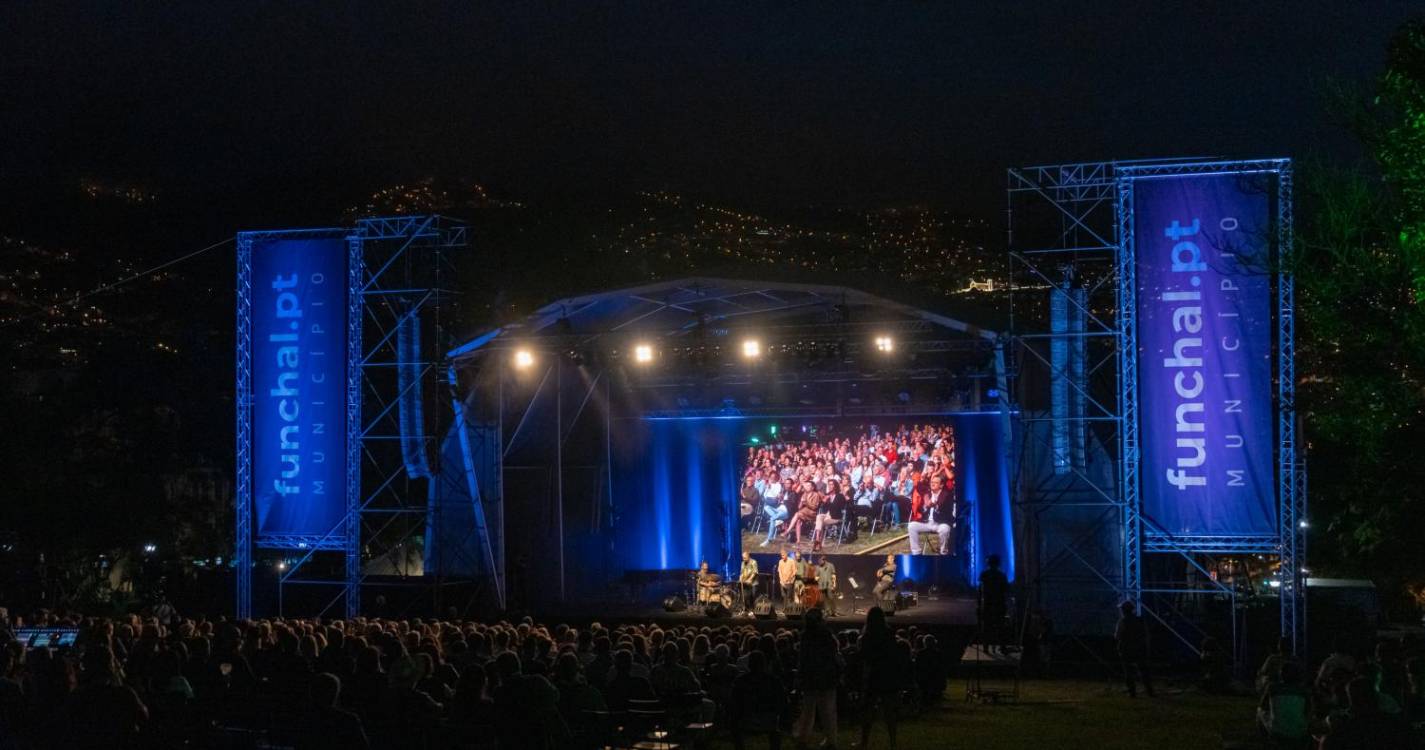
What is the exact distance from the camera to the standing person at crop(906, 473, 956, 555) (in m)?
23.2

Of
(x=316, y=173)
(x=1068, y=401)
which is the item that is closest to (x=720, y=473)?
(x=1068, y=401)

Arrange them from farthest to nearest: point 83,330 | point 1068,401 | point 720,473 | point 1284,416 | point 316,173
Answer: point 316,173 < point 83,330 < point 720,473 < point 1068,401 < point 1284,416

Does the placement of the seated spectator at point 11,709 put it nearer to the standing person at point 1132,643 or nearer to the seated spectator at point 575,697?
the seated spectator at point 575,697

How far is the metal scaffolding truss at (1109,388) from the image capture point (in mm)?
15117

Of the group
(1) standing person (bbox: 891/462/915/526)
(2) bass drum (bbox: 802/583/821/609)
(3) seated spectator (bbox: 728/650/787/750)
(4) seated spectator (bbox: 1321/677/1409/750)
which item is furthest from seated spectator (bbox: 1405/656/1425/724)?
(1) standing person (bbox: 891/462/915/526)

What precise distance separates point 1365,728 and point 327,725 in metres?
5.09

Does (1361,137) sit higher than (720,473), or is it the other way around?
(1361,137)

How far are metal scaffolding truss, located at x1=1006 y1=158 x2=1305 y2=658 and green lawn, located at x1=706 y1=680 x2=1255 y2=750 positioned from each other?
67.9 inches

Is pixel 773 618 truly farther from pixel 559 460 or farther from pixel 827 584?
pixel 559 460

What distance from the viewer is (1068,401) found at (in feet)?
59.1

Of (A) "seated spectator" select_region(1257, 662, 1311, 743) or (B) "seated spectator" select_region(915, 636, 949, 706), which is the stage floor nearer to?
(B) "seated spectator" select_region(915, 636, 949, 706)

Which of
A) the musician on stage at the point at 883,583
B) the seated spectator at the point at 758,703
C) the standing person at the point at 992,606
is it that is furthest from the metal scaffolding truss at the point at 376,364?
the seated spectator at the point at 758,703

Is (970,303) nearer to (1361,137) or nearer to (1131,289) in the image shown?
(1131,289)

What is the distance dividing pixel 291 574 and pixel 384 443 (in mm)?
14852
